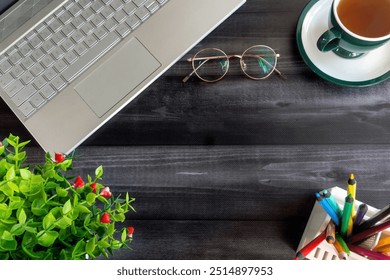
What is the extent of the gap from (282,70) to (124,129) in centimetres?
28

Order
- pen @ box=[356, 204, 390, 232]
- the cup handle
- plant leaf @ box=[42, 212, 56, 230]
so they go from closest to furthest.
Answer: plant leaf @ box=[42, 212, 56, 230] < pen @ box=[356, 204, 390, 232] < the cup handle

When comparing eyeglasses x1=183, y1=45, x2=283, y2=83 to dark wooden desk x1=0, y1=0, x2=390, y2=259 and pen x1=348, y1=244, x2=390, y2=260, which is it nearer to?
dark wooden desk x1=0, y1=0, x2=390, y2=259

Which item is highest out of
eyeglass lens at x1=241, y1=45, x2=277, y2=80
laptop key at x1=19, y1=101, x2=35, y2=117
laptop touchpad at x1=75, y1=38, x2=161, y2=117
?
laptop key at x1=19, y1=101, x2=35, y2=117

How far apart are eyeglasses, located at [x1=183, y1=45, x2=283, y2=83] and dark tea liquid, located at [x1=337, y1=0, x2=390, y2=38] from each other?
4.9 inches

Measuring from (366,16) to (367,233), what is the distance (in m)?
0.34

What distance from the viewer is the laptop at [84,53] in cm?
79

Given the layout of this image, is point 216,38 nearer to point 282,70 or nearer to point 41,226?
point 282,70

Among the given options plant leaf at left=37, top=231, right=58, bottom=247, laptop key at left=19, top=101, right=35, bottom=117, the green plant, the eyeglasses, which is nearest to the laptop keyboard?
laptop key at left=19, top=101, right=35, bottom=117

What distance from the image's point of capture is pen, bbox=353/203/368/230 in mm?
629

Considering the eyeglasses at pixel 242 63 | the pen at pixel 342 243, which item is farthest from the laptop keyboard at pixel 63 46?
the pen at pixel 342 243

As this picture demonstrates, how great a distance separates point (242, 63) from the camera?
812mm

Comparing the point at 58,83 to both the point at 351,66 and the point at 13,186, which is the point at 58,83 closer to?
the point at 13,186

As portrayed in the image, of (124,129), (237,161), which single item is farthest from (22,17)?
(237,161)

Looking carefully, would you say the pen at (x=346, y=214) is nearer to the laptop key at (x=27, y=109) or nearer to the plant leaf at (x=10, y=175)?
the plant leaf at (x=10, y=175)
